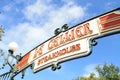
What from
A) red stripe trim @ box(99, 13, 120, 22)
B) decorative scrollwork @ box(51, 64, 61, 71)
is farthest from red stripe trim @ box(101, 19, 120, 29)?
decorative scrollwork @ box(51, 64, 61, 71)

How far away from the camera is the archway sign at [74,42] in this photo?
22.7ft

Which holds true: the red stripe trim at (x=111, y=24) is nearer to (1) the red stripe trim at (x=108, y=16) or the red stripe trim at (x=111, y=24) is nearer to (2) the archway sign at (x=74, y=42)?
(2) the archway sign at (x=74, y=42)

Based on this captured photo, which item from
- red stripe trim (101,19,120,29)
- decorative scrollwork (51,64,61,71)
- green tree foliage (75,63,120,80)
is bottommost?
decorative scrollwork (51,64,61,71)

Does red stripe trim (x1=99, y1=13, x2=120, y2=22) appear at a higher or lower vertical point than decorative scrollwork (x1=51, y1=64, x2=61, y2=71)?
higher

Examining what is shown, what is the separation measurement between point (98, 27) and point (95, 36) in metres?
0.26

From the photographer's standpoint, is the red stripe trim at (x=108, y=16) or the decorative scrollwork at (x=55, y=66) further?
the decorative scrollwork at (x=55, y=66)

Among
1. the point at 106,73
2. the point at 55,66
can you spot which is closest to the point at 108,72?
the point at 106,73

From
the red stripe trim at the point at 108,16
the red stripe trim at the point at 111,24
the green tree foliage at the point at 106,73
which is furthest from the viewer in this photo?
the green tree foliage at the point at 106,73

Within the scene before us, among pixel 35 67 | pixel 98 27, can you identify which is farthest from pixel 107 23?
pixel 35 67

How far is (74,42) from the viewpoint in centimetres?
757

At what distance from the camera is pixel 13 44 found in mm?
11039

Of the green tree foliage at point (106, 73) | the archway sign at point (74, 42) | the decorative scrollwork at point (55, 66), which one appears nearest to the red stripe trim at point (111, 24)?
the archway sign at point (74, 42)

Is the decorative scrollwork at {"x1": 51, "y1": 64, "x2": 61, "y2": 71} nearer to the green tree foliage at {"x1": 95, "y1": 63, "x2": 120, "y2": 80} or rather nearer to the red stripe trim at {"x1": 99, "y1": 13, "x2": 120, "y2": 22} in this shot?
the red stripe trim at {"x1": 99, "y1": 13, "x2": 120, "y2": 22}

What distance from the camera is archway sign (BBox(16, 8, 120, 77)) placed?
691 centimetres
